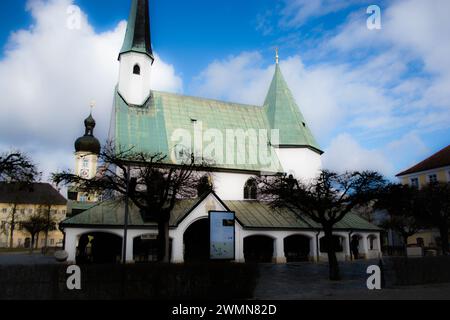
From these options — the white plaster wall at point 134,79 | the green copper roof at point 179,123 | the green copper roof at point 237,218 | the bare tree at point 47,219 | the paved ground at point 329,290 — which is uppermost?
the white plaster wall at point 134,79

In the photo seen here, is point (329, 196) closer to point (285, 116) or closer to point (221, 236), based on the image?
point (221, 236)

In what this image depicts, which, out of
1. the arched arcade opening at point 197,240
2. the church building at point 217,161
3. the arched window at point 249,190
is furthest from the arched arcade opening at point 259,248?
the arched window at point 249,190

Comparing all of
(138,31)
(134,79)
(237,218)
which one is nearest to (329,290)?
(237,218)

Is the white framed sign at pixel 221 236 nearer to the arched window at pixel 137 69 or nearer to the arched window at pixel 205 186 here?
the arched window at pixel 205 186

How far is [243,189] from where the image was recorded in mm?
37062

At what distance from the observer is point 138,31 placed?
40.9m

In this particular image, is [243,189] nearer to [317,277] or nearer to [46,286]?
[317,277]

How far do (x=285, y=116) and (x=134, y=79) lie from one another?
16.0 metres

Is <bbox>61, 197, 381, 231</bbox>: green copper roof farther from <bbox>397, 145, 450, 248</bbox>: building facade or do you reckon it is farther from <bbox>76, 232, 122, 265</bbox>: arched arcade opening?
<bbox>397, 145, 450, 248</bbox>: building facade

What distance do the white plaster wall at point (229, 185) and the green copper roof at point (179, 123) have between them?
2.49 ft

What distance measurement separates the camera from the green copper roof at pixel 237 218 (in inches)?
1121

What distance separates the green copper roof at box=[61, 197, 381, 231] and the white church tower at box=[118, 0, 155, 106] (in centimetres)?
1190

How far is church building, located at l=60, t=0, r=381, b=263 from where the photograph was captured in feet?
98.5

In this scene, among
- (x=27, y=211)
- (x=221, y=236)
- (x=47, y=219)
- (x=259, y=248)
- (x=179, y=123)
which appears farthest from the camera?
(x=27, y=211)
